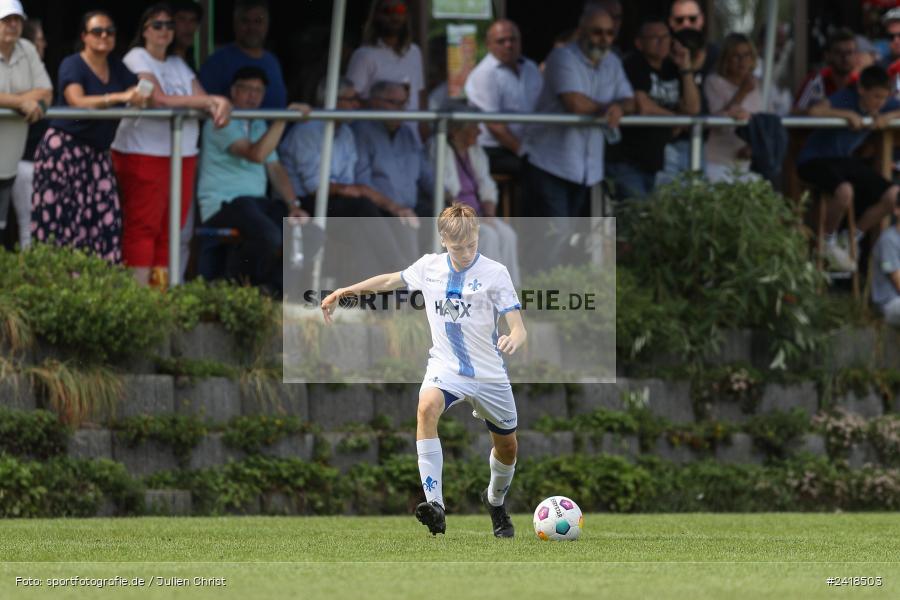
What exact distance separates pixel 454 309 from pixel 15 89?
462 cm

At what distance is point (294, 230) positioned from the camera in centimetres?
1515

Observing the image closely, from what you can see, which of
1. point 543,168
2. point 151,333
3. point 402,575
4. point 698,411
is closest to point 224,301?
point 151,333

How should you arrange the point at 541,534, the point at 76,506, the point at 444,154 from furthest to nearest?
the point at 444,154
the point at 76,506
the point at 541,534

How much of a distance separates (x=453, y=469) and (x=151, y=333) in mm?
2601

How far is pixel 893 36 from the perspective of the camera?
1791 cm

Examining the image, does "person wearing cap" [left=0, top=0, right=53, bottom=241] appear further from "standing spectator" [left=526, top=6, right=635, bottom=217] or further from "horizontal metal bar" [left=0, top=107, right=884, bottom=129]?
"standing spectator" [left=526, top=6, right=635, bottom=217]

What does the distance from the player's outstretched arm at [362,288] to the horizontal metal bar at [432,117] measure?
3507 millimetres

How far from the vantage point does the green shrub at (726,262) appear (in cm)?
1627

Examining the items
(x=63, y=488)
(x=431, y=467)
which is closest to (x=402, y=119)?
(x=63, y=488)

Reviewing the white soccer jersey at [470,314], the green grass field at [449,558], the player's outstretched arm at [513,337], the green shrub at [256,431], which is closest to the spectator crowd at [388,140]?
the green shrub at [256,431]

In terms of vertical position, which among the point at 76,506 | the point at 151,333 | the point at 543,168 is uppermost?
the point at 543,168

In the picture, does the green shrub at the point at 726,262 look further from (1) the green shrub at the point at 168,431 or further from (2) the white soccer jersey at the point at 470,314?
(2) the white soccer jersey at the point at 470,314

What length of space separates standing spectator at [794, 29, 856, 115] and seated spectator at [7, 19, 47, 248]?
7103 millimetres

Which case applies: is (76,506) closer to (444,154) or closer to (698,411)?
(444,154)
